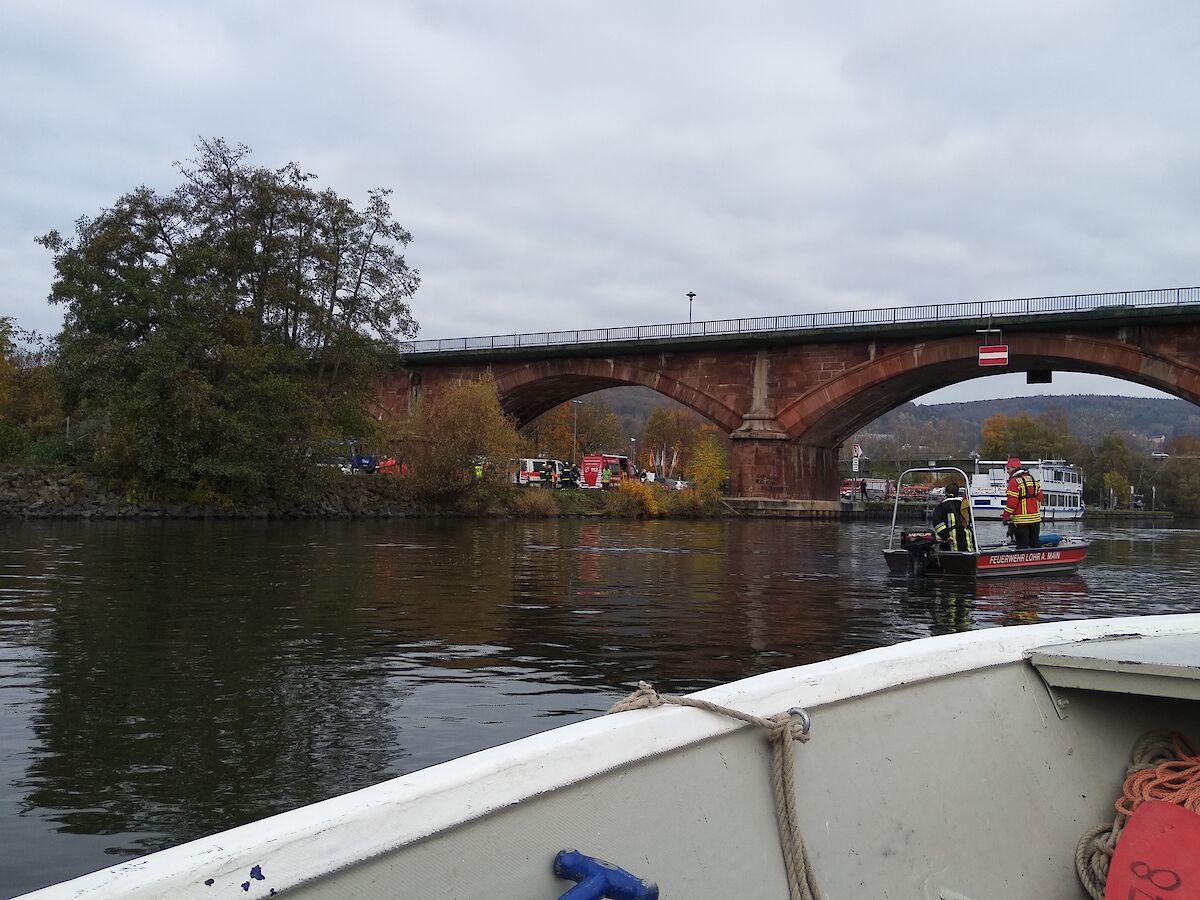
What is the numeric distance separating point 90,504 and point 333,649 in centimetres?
3060

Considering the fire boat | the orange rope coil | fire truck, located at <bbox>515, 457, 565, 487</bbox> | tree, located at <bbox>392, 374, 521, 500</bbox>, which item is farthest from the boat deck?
fire truck, located at <bbox>515, 457, 565, 487</bbox>

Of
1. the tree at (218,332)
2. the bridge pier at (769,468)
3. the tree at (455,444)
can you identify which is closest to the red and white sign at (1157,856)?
the tree at (218,332)

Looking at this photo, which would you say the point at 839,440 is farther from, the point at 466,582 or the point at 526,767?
the point at 526,767

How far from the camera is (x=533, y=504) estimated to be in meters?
47.0

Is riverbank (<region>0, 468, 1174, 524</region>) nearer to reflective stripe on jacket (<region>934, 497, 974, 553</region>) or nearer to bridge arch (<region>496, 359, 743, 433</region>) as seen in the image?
bridge arch (<region>496, 359, 743, 433</region>)

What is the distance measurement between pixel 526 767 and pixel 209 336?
36.3 m

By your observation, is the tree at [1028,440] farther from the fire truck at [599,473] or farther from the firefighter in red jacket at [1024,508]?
the firefighter in red jacket at [1024,508]

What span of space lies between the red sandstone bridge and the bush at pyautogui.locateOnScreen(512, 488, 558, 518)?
10791 millimetres

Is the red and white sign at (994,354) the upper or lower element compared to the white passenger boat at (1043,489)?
upper

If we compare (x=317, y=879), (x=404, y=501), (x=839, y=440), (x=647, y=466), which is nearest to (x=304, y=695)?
(x=317, y=879)

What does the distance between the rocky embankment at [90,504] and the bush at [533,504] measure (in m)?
9.08

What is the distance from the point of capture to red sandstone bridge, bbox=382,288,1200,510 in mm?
41844

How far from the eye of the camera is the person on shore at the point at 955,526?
17.1m

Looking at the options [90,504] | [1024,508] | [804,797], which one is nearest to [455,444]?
[90,504]
